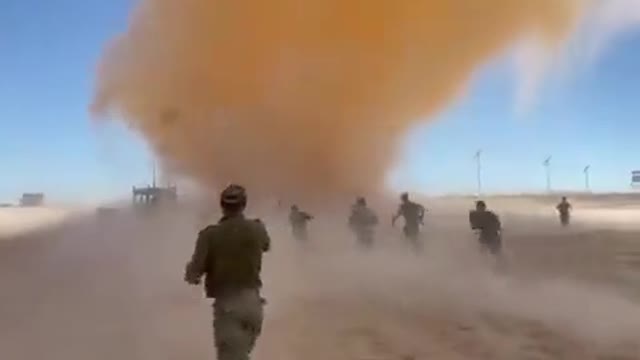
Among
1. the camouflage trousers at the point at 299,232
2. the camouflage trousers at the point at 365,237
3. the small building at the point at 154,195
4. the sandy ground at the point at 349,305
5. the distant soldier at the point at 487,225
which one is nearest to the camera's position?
the sandy ground at the point at 349,305

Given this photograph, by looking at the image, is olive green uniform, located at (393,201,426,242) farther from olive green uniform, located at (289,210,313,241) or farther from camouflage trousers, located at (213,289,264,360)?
camouflage trousers, located at (213,289,264,360)

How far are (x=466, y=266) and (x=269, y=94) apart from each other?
13.1 metres

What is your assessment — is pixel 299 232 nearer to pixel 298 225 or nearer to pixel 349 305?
pixel 298 225

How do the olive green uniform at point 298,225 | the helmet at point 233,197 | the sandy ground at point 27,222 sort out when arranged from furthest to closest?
the sandy ground at point 27,222 → the olive green uniform at point 298,225 → the helmet at point 233,197

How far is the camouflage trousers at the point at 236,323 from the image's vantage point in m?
4.65

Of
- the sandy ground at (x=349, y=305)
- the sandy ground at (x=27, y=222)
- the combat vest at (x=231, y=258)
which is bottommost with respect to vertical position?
the sandy ground at (x=349, y=305)

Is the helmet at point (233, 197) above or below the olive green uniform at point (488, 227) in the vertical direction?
above

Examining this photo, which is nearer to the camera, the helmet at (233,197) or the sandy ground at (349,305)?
the helmet at (233,197)

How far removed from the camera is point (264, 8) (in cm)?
2458

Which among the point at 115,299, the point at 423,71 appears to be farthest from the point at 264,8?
the point at 115,299

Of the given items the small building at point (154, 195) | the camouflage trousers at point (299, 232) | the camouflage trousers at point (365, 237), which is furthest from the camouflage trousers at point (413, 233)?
the small building at point (154, 195)

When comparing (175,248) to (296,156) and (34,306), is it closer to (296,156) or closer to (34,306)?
(34,306)

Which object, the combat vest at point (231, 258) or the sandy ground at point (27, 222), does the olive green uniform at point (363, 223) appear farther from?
the sandy ground at point (27, 222)

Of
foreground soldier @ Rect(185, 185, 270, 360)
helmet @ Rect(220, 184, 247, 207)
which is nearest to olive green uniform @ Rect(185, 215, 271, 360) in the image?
foreground soldier @ Rect(185, 185, 270, 360)
